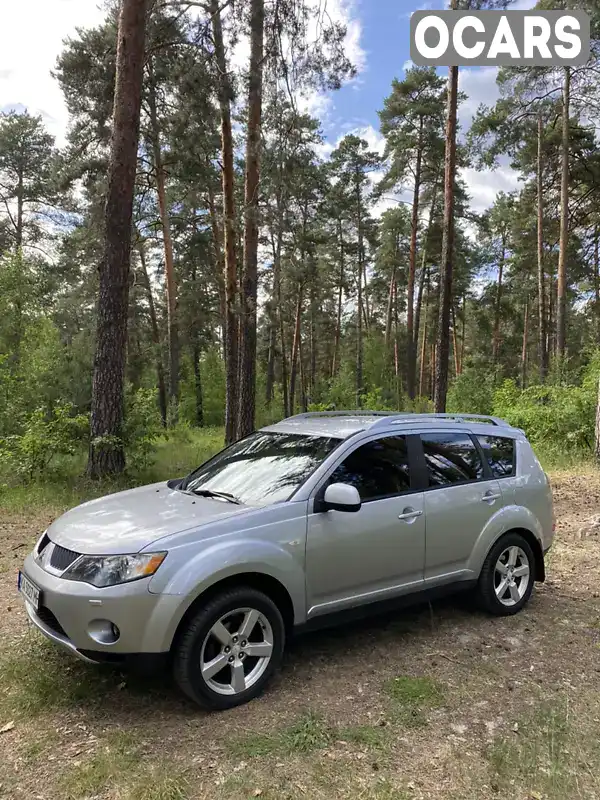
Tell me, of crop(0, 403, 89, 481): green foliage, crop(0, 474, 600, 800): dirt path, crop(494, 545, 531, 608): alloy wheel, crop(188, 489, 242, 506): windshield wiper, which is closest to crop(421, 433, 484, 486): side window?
crop(494, 545, 531, 608): alloy wheel

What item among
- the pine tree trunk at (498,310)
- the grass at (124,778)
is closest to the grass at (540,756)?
the grass at (124,778)

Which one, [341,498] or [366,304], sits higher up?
[366,304]

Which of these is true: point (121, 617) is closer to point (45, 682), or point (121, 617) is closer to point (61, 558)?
point (61, 558)

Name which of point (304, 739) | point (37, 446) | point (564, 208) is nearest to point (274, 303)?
point (564, 208)

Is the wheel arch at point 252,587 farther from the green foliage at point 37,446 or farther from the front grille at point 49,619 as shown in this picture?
the green foliage at point 37,446

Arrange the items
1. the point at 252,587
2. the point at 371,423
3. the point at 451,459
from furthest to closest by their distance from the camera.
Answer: the point at 451,459
the point at 371,423
the point at 252,587

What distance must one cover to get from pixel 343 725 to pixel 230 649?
2.46 feet

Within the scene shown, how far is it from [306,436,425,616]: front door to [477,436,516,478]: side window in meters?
0.86

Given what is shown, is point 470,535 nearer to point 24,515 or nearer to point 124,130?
point 24,515

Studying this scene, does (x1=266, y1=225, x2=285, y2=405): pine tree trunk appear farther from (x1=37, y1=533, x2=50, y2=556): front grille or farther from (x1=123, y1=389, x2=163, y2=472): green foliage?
(x1=37, y1=533, x2=50, y2=556): front grille

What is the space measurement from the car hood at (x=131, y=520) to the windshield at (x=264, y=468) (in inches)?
8.6

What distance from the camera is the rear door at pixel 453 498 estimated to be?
4.37 meters

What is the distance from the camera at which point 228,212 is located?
1549 cm

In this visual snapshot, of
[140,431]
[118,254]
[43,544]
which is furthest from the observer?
[140,431]
